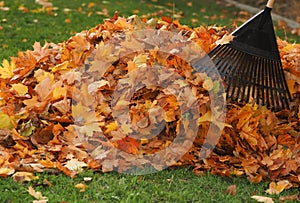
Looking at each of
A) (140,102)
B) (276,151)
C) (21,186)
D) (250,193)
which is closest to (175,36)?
(140,102)

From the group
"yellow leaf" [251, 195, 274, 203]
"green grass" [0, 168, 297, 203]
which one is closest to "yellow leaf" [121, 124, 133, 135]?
"green grass" [0, 168, 297, 203]

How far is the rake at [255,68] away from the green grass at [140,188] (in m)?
0.62

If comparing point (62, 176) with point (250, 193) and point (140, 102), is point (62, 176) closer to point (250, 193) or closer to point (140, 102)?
point (140, 102)

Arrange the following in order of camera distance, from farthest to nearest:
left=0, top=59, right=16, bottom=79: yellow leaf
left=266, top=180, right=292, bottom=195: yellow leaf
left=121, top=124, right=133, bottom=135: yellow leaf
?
left=0, top=59, right=16, bottom=79: yellow leaf < left=121, top=124, right=133, bottom=135: yellow leaf < left=266, top=180, right=292, bottom=195: yellow leaf

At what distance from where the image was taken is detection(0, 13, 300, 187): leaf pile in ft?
9.99

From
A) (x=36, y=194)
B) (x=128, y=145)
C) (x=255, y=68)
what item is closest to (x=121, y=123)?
(x=128, y=145)

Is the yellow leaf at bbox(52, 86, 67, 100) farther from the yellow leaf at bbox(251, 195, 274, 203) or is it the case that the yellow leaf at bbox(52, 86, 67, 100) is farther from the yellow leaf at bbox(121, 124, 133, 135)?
the yellow leaf at bbox(251, 195, 274, 203)

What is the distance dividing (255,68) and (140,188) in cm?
111

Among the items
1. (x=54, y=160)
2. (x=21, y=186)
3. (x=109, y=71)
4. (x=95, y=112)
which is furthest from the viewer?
(x=109, y=71)

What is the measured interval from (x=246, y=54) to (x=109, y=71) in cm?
88

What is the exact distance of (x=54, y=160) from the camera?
304 centimetres

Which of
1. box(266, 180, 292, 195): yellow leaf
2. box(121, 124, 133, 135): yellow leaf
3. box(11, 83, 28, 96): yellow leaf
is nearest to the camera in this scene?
box(266, 180, 292, 195): yellow leaf

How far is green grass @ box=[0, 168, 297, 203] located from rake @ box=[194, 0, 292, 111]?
2.03 ft

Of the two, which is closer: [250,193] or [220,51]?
[250,193]
